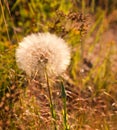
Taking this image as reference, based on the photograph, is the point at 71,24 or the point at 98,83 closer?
the point at 71,24

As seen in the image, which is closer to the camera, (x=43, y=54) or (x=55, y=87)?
(x=43, y=54)

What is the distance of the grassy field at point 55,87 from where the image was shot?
320cm

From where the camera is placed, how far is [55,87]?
13.1 ft

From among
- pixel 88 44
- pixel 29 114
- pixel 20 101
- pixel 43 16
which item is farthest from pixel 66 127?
pixel 88 44

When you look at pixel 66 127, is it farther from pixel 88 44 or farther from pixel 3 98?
pixel 88 44

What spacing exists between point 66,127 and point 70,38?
5.02 feet

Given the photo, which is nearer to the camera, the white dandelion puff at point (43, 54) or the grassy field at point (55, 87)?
the white dandelion puff at point (43, 54)

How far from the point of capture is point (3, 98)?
11.4 feet

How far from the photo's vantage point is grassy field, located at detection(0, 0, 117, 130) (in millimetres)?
3203

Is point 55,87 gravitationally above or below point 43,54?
below

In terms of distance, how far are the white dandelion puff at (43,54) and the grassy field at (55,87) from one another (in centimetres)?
9

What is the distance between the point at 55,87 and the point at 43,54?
1050 millimetres

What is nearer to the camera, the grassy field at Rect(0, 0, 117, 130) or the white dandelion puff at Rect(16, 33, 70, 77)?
the white dandelion puff at Rect(16, 33, 70, 77)

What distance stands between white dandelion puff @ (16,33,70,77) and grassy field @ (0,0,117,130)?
0.31 ft
